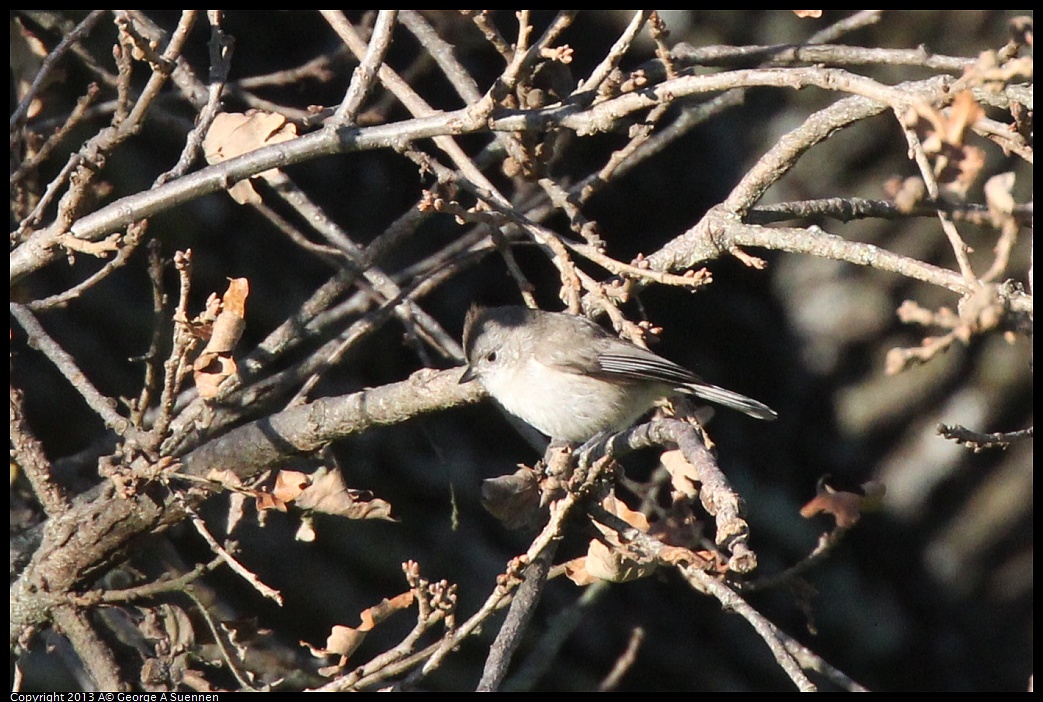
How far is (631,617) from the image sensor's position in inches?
171

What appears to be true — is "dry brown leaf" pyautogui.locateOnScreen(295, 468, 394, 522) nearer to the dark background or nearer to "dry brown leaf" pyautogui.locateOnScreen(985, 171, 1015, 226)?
the dark background

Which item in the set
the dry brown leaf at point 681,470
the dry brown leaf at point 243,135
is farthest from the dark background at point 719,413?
the dry brown leaf at point 681,470

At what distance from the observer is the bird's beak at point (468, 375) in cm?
265

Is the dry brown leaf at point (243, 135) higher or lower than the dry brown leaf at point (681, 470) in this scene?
higher

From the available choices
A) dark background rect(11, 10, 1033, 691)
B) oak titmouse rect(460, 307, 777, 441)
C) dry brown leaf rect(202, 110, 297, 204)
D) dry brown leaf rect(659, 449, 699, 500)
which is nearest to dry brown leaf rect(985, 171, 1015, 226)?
dry brown leaf rect(659, 449, 699, 500)

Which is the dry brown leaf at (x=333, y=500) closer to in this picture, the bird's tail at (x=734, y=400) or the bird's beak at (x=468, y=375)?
the bird's beak at (x=468, y=375)

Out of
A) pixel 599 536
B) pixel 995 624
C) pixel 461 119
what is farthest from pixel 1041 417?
pixel 995 624

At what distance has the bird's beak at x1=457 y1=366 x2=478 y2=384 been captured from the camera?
2654 millimetres

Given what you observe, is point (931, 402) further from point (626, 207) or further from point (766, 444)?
point (626, 207)

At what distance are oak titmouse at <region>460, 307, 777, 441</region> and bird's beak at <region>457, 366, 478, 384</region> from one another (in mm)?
277

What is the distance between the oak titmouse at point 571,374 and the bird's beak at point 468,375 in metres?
0.28

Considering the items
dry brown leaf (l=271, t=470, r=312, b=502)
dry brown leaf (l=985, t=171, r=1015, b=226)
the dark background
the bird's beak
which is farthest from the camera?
the dark background

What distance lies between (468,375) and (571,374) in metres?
0.76

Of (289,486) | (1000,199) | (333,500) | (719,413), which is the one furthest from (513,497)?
Answer: (719,413)
